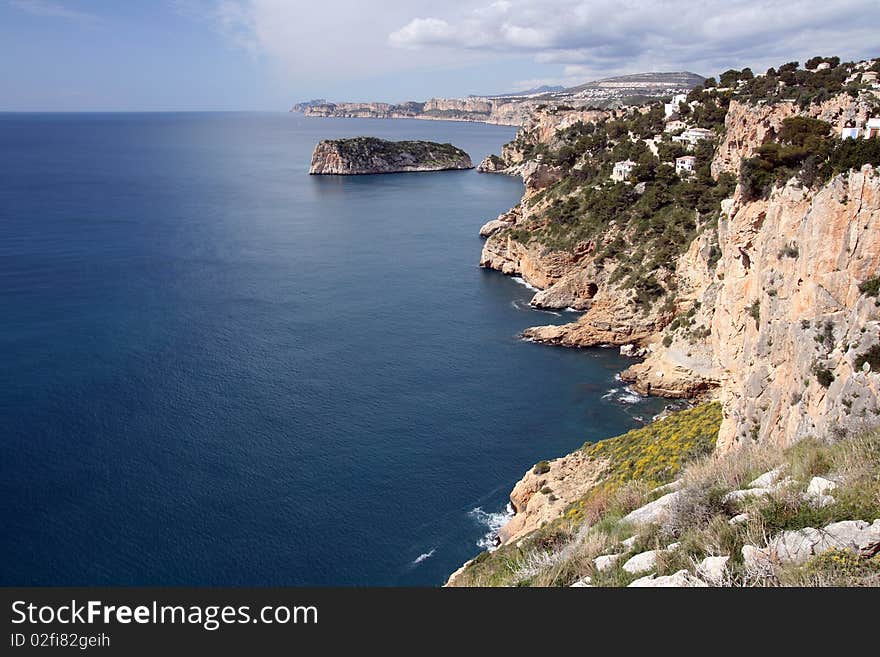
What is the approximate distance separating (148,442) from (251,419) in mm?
4399

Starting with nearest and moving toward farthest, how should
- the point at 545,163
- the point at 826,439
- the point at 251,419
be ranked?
the point at 826,439 → the point at 251,419 → the point at 545,163

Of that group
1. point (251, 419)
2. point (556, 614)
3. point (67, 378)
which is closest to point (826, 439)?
point (556, 614)

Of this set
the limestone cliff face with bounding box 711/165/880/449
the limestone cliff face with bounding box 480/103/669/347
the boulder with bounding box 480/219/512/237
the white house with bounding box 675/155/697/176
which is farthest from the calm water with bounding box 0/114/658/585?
the white house with bounding box 675/155/697/176

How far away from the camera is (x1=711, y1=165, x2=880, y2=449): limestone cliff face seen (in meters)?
13.0

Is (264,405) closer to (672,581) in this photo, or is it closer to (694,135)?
(672,581)

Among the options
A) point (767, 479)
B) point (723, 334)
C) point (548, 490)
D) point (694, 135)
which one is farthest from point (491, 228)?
point (767, 479)

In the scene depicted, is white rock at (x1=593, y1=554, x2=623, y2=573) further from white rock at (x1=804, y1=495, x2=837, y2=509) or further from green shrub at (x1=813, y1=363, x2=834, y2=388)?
green shrub at (x1=813, y1=363, x2=834, y2=388)

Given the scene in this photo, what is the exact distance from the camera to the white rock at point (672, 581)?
6.39 meters

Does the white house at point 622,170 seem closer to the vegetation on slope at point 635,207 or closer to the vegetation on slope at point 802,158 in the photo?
the vegetation on slope at point 635,207

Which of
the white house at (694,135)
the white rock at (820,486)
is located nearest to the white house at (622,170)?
the white house at (694,135)

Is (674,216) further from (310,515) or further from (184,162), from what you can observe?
(184,162)

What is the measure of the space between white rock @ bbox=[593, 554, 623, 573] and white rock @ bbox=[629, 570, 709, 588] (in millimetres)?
721

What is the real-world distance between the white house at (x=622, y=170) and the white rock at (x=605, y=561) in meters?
49.0

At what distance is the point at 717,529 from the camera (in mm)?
7199
